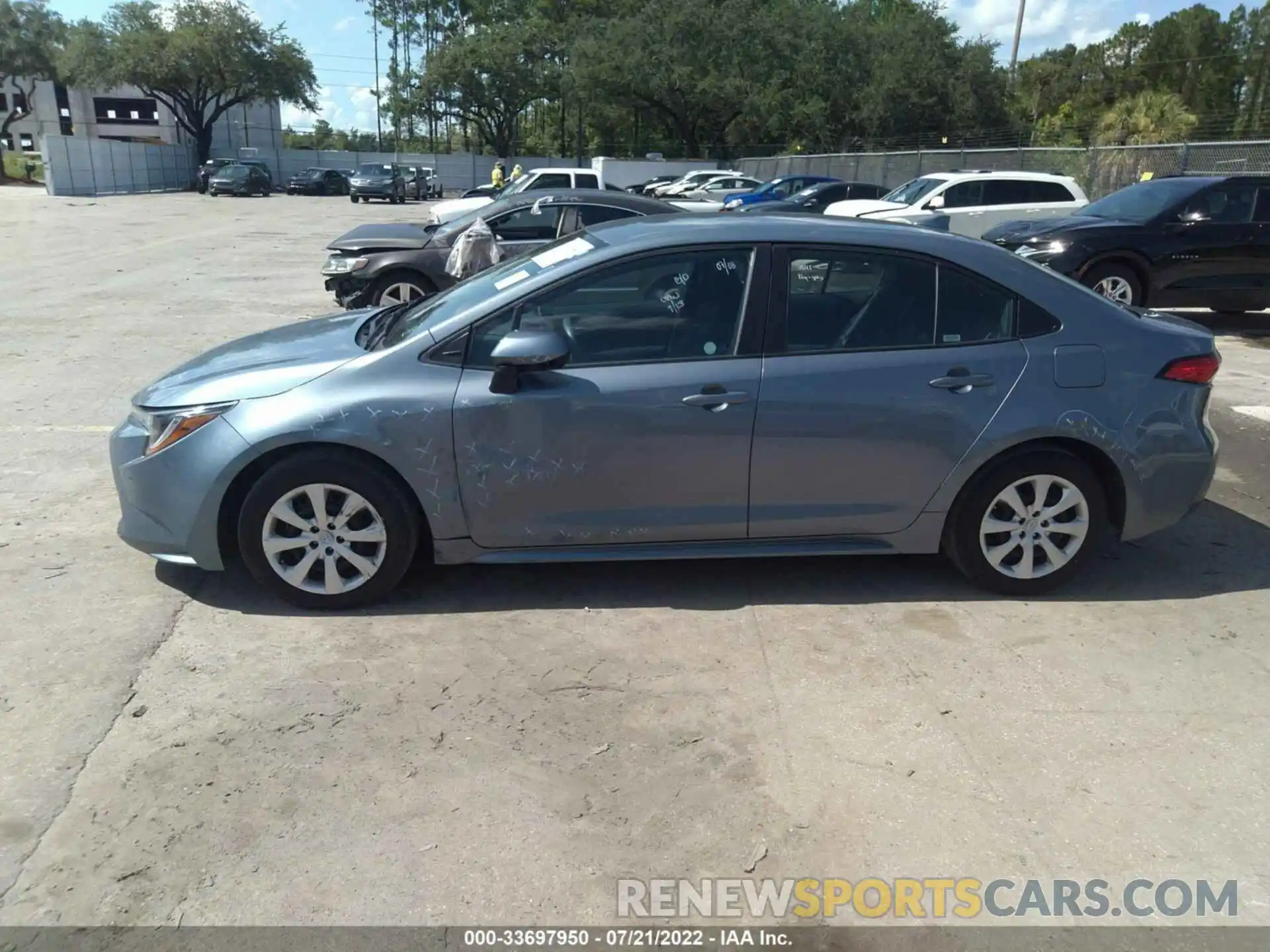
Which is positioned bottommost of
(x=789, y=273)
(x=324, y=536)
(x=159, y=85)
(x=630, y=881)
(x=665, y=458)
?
(x=630, y=881)

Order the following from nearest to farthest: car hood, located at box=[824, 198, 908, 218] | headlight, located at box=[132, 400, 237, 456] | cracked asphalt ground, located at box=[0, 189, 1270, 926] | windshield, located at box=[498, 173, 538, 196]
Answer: cracked asphalt ground, located at box=[0, 189, 1270, 926], headlight, located at box=[132, 400, 237, 456], car hood, located at box=[824, 198, 908, 218], windshield, located at box=[498, 173, 538, 196]

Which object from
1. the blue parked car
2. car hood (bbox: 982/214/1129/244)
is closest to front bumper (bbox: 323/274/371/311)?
car hood (bbox: 982/214/1129/244)

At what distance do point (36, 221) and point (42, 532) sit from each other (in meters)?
27.0

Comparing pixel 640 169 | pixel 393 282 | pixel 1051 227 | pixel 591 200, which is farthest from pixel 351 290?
pixel 640 169

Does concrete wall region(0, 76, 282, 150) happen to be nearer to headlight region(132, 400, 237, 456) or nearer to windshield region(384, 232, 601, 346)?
windshield region(384, 232, 601, 346)

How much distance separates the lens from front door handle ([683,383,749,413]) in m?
4.28

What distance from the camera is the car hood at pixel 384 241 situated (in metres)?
10.8

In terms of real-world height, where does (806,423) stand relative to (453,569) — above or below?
above

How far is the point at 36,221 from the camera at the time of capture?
1089 inches

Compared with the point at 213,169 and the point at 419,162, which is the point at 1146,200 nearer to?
the point at 213,169

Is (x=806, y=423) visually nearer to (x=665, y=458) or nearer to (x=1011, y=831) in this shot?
(x=665, y=458)

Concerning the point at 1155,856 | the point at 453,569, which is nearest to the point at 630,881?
the point at 1155,856

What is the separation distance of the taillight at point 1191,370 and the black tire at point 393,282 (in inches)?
301

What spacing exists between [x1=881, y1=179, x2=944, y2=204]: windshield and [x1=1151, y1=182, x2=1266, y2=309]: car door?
5.93 m
